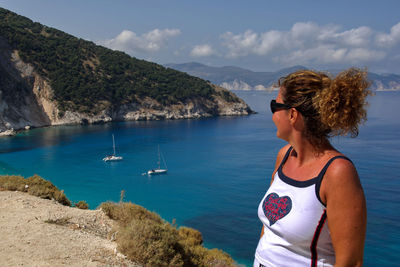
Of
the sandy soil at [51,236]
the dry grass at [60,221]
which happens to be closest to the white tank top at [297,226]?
the sandy soil at [51,236]

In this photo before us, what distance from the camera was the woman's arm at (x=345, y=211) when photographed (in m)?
1.13

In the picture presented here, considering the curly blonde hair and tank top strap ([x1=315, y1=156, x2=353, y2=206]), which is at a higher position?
the curly blonde hair

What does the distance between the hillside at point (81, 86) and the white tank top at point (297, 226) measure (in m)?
48.0

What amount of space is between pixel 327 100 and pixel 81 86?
58.6 meters

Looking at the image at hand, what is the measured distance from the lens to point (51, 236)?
210 inches

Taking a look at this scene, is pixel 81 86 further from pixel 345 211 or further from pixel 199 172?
pixel 345 211

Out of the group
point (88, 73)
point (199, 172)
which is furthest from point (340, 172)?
point (88, 73)

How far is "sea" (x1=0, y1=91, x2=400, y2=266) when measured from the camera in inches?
629

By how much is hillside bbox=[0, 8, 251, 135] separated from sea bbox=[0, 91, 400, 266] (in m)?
4.07

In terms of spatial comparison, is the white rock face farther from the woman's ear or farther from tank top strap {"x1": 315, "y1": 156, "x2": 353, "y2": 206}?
tank top strap {"x1": 315, "y1": 156, "x2": 353, "y2": 206}

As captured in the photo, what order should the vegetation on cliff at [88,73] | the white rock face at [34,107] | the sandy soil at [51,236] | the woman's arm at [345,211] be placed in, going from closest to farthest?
the woman's arm at [345,211] → the sandy soil at [51,236] → the white rock face at [34,107] → the vegetation on cliff at [88,73]

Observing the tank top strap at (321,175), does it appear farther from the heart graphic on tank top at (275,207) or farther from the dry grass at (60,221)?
the dry grass at (60,221)

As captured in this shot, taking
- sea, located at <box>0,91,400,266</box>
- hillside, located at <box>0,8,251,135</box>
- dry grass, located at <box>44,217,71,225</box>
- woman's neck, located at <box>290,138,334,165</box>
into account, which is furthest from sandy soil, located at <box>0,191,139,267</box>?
hillside, located at <box>0,8,251,135</box>

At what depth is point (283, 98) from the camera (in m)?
1.43
